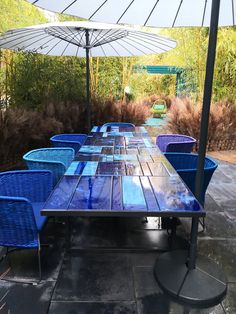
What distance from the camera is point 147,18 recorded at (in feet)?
7.22

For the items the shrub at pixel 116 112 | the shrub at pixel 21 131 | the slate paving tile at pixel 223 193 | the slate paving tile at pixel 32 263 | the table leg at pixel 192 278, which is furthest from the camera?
the shrub at pixel 116 112

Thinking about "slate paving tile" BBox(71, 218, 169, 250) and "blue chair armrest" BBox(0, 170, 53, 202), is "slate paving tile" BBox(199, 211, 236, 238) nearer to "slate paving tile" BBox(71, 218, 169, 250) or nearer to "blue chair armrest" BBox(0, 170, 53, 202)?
"slate paving tile" BBox(71, 218, 169, 250)

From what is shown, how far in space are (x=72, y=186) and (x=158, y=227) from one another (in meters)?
1.16

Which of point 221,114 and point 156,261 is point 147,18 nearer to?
point 156,261

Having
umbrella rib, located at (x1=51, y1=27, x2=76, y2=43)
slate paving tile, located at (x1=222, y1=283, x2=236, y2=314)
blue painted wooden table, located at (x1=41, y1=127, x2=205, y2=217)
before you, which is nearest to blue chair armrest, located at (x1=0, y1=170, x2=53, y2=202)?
blue painted wooden table, located at (x1=41, y1=127, x2=205, y2=217)

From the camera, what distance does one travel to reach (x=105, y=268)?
6.92 feet

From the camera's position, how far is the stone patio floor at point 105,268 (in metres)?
1.75

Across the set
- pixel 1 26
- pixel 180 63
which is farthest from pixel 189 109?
pixel 1 26

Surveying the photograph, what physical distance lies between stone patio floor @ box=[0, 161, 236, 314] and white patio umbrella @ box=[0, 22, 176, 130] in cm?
223

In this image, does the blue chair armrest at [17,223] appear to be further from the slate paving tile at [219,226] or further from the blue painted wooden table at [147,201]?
the slate paving tile at [219,226]

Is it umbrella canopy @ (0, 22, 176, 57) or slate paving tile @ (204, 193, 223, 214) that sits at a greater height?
umbrella canopy @ (0, 22, 176, 57)

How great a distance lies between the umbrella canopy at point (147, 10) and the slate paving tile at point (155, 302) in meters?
1.88

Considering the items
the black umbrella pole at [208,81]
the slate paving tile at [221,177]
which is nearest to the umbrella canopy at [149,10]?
the black umbrella pole at [208,81]

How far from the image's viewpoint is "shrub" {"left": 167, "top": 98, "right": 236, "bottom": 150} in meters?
5.89
